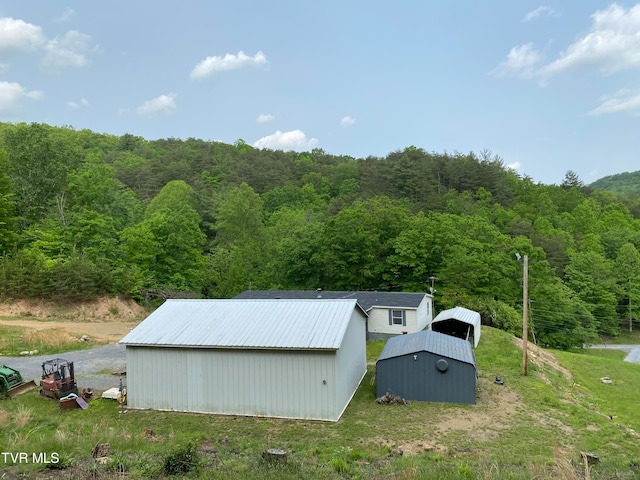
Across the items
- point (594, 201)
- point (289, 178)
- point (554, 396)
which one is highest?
point (289, 178)

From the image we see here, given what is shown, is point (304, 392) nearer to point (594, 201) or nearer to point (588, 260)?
point (588, 260)

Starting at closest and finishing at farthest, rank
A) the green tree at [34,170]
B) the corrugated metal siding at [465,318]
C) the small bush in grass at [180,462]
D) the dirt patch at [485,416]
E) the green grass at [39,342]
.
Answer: the small bush in grass at [180,462] → the dirt patch at [485,416] → the green grass at [39,342] → the corrugated metal siding at [465,318] → the green tree at [34,170]

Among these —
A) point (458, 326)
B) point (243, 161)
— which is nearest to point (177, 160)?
point (243, 161)

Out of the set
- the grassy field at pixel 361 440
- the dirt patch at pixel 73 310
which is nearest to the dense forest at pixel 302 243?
the dirt patch at pixel 73 310

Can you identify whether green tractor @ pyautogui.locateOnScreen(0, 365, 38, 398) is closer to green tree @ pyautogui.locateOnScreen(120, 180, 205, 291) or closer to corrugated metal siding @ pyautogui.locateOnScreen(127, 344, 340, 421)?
corrugated metal siding @ pyautogui.locateOnScreen(127, 344, 340, 421)

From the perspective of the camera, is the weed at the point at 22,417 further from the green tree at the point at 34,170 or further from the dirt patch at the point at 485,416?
the green tree at the point at 34,170

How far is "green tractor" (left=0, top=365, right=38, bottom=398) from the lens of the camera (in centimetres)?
1533

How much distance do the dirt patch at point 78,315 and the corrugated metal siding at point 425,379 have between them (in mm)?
19302

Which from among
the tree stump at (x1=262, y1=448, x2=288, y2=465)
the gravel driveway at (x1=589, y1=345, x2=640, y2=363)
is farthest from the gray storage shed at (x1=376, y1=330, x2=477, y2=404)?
the gravel driveway at (x1=589, y1=345, x2=640, y2=363)

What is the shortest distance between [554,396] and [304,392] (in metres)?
9.40

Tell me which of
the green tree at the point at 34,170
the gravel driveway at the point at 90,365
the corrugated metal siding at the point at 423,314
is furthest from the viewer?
the green tree at the point at 34,170

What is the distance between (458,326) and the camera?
25062mm

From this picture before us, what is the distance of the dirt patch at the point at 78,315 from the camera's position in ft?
95.2

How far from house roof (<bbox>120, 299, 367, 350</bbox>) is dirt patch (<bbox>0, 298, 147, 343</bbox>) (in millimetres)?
14131
